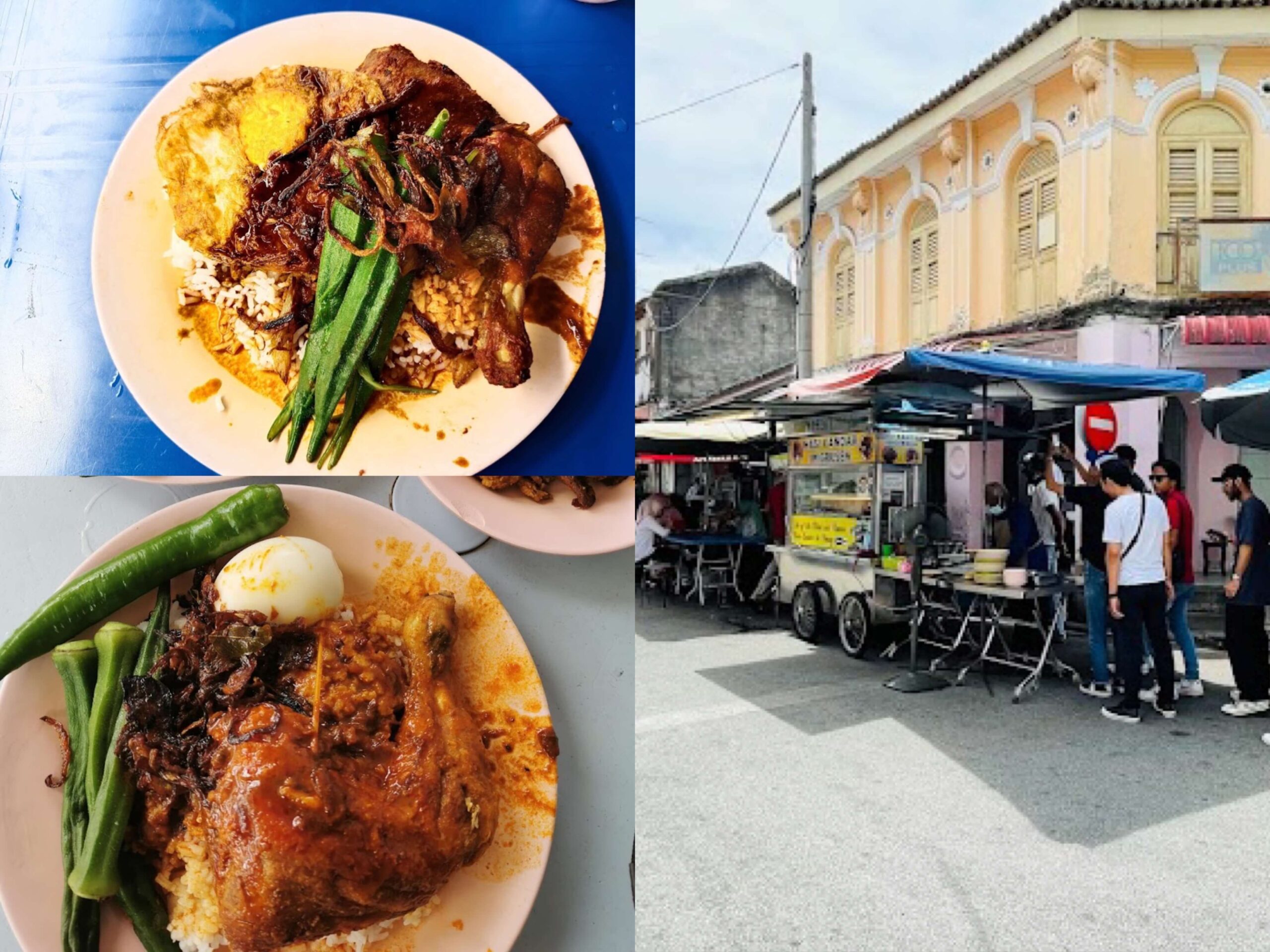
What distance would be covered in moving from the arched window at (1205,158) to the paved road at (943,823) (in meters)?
6.79

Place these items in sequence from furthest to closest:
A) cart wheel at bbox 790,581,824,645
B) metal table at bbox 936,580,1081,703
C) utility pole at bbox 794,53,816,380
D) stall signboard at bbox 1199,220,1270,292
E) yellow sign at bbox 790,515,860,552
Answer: stall signboard at bbox 1199,220,1270,292, utility pole at bbox 794,53,816,380, cart wheel at bbox 790,581,824,645, yellow sign at bbox 790,515,860,552, metal table at bbox 936,580,1081,703

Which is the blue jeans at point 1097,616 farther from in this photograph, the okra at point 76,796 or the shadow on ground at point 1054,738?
the okra at point 76,796

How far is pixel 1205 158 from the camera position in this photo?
10703 mm

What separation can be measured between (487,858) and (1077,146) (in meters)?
11.8

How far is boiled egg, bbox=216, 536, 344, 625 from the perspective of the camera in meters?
1.16

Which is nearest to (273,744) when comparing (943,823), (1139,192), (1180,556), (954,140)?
(943,823)

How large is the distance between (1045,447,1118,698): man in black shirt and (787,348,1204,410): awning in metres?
0.81

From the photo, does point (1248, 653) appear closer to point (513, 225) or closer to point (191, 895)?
point (513, 225)

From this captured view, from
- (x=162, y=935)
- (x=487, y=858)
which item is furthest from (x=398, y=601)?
(x=162, y=935)

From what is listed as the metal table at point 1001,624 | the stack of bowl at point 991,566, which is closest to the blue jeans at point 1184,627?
the metal table at point 1001,624

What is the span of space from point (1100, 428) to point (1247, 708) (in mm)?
4998

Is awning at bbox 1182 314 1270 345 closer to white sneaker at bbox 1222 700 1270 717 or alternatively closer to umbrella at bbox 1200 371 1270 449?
umbrella at bbox 1200 371 1270 449

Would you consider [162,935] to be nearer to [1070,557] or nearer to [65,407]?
[65,407]

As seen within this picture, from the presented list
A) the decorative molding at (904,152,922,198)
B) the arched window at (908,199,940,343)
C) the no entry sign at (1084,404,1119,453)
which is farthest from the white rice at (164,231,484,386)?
the decorative molding at (904,152,922,198)
